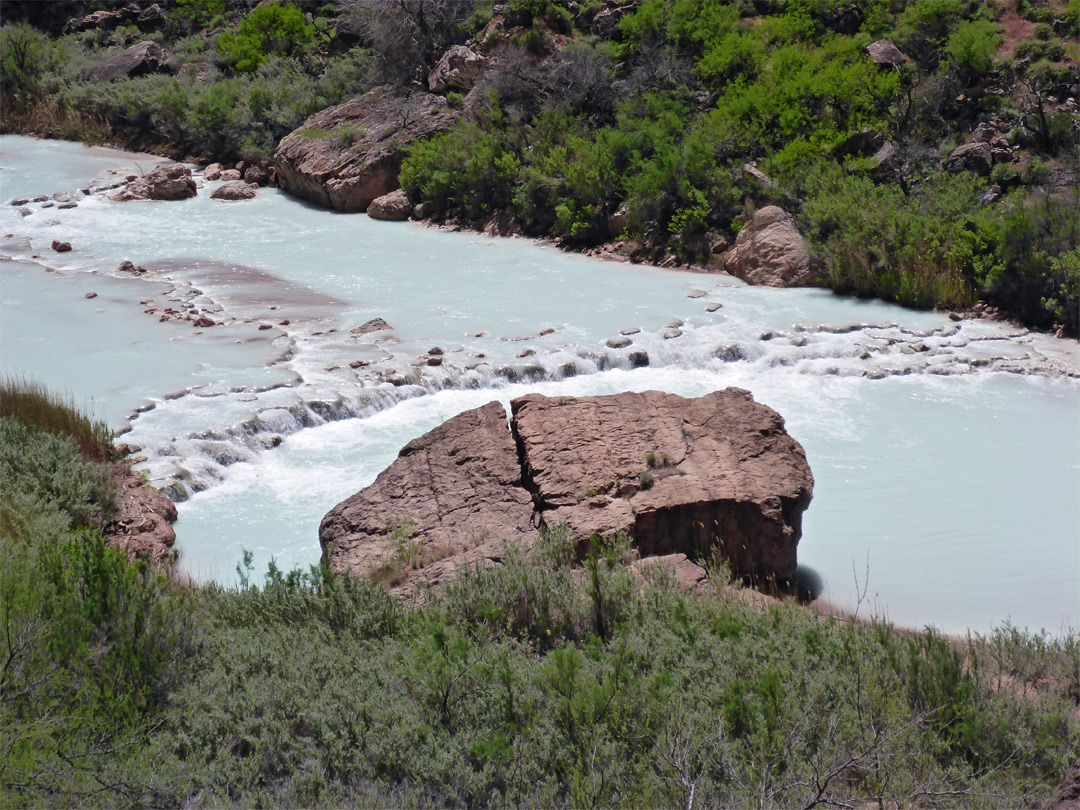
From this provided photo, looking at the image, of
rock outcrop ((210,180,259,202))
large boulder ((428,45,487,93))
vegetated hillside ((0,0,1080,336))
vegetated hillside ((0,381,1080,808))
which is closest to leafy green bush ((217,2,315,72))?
vegetated hillside ((0,0,1080,336))

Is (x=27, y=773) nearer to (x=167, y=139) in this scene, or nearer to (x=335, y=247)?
(x=335, y=247)

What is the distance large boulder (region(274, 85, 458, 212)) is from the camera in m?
19.0

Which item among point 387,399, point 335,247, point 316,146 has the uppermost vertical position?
point 316,146

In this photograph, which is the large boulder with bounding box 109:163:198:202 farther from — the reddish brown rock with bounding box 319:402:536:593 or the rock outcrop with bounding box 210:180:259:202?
the reddish brown rock with bounding box 319:402:536:593

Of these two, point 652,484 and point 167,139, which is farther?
point 167,139

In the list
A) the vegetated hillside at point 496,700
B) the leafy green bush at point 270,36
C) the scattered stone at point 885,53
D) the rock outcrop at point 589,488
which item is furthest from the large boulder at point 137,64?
the vegetated hillside at point 496,700

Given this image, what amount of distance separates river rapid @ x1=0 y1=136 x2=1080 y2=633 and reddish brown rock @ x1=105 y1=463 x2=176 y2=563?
0.60ft

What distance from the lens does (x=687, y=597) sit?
485cm

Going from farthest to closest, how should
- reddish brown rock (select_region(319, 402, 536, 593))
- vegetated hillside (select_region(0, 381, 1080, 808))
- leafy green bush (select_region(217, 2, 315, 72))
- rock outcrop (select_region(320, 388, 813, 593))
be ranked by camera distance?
leafy green bush (select_region(217, 2, 315, 72))
rock outcrop (select_region(320, 388, 813, 593))
reddish brown rock (select_region(319, 402, 536, 593))
vegetated hillside (select_region(0, 381, 1080, 808))

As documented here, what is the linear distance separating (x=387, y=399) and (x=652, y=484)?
14.2 feet

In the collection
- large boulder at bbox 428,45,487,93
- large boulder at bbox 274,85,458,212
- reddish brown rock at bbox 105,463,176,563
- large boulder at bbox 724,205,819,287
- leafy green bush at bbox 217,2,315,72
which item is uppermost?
leafy green bush at bbox 217,2,315,72

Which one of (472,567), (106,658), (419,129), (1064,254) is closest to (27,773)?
(106,658)

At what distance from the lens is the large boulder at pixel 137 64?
26.5 m

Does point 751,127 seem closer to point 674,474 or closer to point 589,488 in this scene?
point 674,474
